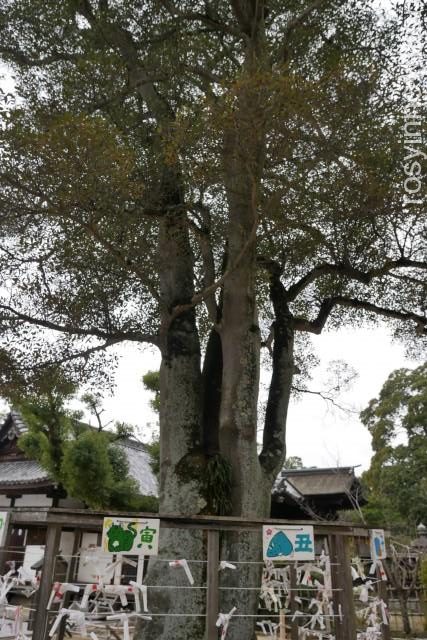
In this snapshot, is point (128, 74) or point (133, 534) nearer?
point (133, 534)

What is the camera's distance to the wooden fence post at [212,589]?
11.5ft

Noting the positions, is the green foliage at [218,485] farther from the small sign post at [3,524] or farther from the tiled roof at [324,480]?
the tiled roof at [324,480]

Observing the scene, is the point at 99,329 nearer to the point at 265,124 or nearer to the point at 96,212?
the point at 96,212

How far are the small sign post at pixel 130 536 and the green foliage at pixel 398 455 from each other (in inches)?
659

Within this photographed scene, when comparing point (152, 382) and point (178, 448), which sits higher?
point (152, 382)

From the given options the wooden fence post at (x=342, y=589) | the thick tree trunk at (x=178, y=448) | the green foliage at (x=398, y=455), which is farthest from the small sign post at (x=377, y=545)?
the green foliage at (x=398, y=455)

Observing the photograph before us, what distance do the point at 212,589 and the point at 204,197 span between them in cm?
494

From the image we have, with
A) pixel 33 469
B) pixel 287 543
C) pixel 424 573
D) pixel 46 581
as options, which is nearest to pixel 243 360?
pixel 287 543

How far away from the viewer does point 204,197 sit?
7102 millimetres

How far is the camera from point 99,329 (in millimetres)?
6551

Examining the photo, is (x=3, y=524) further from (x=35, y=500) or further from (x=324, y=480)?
(x=324, y=480)

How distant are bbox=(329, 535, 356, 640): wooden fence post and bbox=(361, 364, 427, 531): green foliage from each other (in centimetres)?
1571

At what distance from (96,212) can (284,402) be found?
3.02 m

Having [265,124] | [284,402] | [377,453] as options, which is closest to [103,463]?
[284,402]
